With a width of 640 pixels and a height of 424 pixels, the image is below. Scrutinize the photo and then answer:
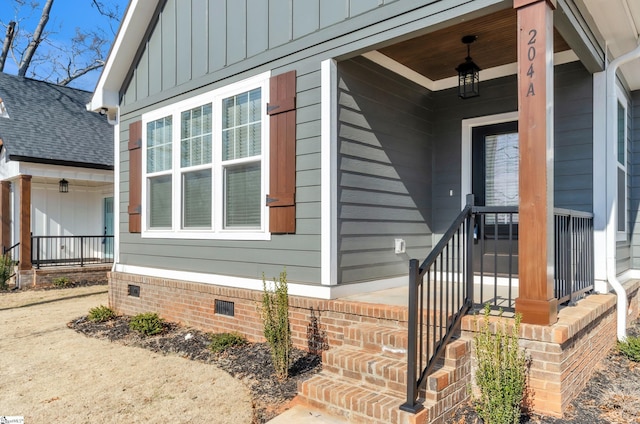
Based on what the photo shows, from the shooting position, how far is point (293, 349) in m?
4.54

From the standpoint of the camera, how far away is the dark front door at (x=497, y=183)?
523 cm

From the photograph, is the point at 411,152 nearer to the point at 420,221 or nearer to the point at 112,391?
the point at 420,221

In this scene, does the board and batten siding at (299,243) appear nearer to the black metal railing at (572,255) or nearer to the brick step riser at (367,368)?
the brick step riser at (367,368)

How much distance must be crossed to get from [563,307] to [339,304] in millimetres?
1847

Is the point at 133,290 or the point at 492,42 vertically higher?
the point at 492,42

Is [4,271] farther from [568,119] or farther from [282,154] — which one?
[568,119]

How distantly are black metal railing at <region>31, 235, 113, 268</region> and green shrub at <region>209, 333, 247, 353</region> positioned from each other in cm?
787

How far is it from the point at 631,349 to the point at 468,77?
3127 mm

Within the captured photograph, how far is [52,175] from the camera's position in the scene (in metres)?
10.7

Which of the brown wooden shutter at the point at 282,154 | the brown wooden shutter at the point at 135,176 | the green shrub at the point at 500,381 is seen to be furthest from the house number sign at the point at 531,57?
the brown wooden shutter at the point at 135,176

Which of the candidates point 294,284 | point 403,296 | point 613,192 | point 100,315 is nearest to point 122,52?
point 100,315

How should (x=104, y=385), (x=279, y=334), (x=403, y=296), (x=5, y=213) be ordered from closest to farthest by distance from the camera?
(x=279, y=334), (x=104, y=385), (x=403, y=296), (x=5, y=213)

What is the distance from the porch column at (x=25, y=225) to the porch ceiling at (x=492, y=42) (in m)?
8.81

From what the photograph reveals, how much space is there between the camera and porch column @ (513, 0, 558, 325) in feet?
10.3
